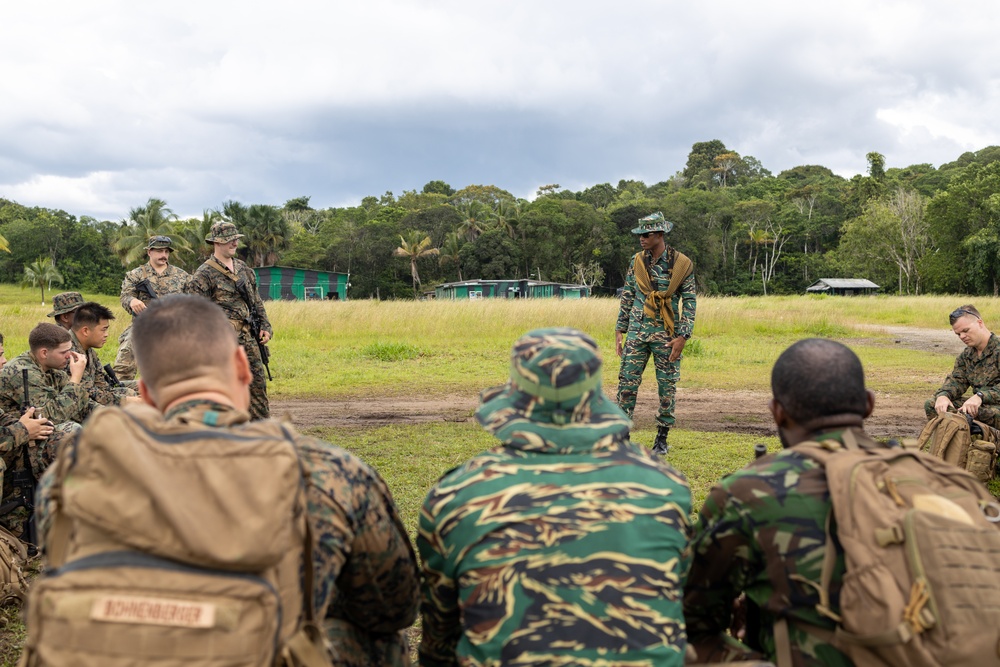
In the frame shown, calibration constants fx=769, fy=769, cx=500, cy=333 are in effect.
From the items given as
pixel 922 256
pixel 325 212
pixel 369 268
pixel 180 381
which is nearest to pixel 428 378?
pixel 180 381

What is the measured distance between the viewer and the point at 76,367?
201 inches

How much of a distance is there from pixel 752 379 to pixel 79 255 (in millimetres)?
62132

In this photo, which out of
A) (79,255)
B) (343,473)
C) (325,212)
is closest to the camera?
(343,473)

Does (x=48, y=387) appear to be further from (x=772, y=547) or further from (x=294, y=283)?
(x=294, y=283)

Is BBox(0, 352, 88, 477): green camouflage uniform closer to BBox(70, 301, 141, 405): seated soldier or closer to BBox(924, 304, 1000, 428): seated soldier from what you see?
BBox(70, 301, 141, 405): seated soldier

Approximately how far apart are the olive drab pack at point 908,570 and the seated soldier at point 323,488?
3.78 ft

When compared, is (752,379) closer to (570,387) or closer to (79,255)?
(570,387)

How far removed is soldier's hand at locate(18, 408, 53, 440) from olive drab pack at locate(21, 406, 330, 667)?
10.7ft

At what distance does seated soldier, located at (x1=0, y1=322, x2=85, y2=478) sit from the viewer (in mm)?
4574

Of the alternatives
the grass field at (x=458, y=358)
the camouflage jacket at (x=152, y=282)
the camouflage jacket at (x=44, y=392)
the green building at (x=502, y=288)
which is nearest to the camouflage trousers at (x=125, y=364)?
the camouflage jacket at (x=152, y=282)

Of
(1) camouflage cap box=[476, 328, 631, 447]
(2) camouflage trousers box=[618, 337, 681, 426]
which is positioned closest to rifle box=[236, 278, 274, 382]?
(2) camouflage trousers box=[618, 337, 681, 426]

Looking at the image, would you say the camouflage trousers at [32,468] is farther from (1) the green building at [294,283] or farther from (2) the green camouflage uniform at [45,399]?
(1) the green building at [294,283]

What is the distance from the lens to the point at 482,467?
6.55 feet

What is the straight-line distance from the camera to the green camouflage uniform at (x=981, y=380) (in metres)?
5.35
